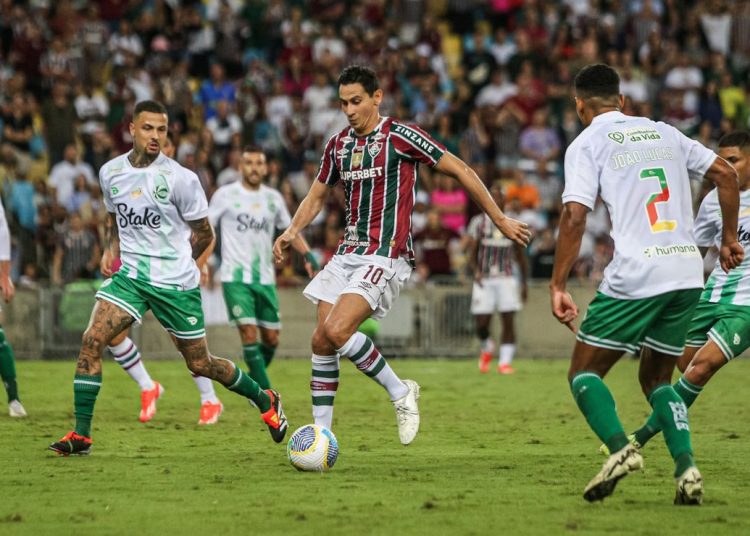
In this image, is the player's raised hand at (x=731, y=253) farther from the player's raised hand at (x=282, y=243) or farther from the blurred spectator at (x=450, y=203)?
the blurred spectator at (x=450, y=203)

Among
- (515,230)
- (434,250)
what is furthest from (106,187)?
(434,250)

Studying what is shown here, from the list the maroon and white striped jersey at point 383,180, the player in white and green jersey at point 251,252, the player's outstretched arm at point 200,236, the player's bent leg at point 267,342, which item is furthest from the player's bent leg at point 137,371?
the maroon and white striped jersey at point 383,180

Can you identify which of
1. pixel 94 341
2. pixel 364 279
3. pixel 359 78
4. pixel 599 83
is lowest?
pixel 94 341

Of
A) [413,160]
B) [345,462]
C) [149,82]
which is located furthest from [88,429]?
[149,82]

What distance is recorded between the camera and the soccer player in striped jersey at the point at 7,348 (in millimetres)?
12125

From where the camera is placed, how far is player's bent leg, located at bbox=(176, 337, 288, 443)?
10.4 m

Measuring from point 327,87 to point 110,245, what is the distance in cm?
1539

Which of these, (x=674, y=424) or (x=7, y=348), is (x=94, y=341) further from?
(x=674, y=424)

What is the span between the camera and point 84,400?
9.74 m

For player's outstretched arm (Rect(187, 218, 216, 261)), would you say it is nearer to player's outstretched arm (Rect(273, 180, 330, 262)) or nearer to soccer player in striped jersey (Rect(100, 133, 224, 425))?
player's outstretched arm (Rect(273, 180, 330, 262))

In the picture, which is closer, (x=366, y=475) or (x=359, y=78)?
(x=366, y=475)

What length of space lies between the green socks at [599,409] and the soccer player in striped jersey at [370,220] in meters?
2.13

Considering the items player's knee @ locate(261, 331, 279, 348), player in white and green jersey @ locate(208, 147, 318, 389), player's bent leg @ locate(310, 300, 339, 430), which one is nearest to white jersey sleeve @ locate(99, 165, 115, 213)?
player's bent leg @ locate(310, 300, 339, 430)

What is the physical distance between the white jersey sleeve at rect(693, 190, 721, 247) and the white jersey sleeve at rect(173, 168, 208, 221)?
3907 millimetres
